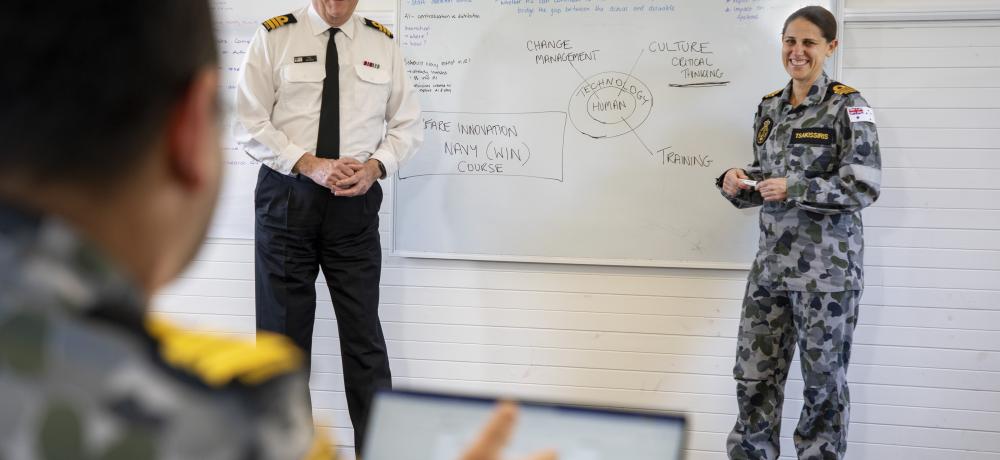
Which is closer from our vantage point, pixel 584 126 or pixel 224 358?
pixel 224 358

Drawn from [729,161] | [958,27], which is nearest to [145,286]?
[729,161]

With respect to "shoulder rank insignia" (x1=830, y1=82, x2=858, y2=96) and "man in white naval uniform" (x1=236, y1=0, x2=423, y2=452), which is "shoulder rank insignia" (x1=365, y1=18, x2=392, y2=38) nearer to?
"man in white naval uniform" (x1=236, y1=0, x2=423, y2=452)

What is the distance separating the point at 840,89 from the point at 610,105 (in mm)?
836

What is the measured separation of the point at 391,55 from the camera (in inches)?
128

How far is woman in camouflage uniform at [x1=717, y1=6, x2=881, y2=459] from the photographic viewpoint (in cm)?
271

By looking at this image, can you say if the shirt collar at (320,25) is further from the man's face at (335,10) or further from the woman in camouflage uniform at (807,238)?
the woman in camouflage uniform at (807,238)

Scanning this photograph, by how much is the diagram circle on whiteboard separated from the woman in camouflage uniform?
18.8 inches

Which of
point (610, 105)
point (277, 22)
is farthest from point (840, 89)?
point (277, 22)

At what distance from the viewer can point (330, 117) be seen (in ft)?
10.1

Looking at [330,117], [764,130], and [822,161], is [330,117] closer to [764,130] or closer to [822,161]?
[764,130]

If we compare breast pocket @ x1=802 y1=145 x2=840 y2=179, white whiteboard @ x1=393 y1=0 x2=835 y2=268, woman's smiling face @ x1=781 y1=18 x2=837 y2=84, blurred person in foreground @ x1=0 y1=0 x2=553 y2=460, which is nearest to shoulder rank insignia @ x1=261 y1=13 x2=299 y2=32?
white whiteboard @ x1=393 y1=0 x2=835 y2=268

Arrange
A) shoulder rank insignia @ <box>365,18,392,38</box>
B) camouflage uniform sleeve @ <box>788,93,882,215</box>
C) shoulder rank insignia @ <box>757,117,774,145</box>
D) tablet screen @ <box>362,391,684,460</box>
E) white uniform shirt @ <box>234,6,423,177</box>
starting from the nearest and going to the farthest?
1. tablet screen @ <box>362,391,684,460</box>
2. camouflage uniform sleeve @ <box>788,93,882,215</box>
3. shoulder rank insignia @ <box>757,117,774,145</box>
4. white uniform shirt @ <box>234,6,423,177</box>
5. shoulder rank insignia @ <box>365,18,392,38</box>

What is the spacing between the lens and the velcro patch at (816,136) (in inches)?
108

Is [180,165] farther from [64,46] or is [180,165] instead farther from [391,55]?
[391,55]
